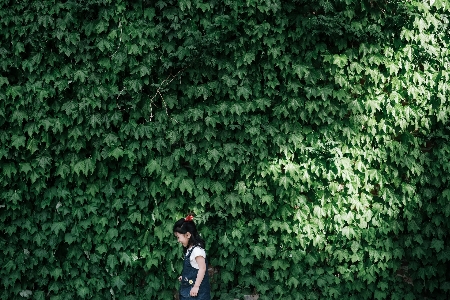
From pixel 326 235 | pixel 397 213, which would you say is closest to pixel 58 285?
pixel 326 235

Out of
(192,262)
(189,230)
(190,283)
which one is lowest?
(190,283)

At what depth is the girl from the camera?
470 cm

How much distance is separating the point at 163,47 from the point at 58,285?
3126 mm

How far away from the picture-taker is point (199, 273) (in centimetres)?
466

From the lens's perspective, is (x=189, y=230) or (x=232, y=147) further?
(x=232, y=147)

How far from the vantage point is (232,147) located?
5.98 m

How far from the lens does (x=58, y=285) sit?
19.7ft

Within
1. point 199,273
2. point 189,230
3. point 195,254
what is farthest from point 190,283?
point 189,230

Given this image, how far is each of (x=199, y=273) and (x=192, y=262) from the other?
0.14 meters

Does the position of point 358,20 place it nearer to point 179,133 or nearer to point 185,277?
point 179,133

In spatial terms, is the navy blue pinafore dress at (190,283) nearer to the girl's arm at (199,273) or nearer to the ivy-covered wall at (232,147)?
the girl's arm at (199,273)

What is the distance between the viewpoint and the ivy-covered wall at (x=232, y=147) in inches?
233

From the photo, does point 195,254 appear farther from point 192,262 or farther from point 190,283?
point 190,283

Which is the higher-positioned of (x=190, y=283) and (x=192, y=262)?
(x=192, y=262)
